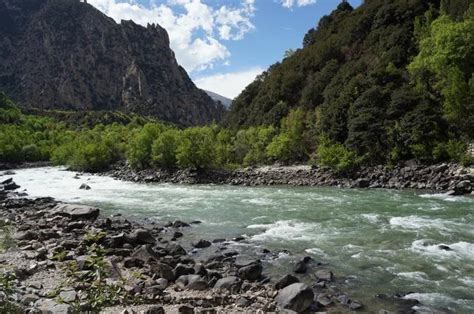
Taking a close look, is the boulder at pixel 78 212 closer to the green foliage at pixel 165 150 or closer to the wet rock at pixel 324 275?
the wet rock at pixel 324 275

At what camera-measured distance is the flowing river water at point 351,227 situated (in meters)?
17.3

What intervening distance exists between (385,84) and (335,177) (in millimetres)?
22146

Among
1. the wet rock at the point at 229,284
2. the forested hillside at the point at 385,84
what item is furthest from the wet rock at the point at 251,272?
the forested hillside at the point at 385,84

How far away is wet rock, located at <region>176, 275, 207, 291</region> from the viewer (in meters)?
16.9

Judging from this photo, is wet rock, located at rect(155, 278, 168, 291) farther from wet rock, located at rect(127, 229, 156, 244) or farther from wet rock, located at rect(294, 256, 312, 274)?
wet rock, located at rect(127, 229, 156, 244)

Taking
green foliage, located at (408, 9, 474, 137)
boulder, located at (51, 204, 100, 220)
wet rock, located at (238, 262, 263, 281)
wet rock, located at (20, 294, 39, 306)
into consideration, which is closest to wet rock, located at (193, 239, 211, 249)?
wet rock, located at (238, 262, 263, 281)

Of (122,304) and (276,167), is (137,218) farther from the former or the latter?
(276,167)

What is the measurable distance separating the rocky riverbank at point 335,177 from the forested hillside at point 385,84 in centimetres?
357

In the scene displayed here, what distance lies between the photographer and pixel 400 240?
920 inches

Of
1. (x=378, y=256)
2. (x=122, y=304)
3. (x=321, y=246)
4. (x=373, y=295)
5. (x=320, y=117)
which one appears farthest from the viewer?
(x=320, y=117)

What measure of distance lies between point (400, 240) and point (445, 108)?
35.9 metres

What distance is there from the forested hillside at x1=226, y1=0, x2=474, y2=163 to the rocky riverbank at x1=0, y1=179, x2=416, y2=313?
36939mm

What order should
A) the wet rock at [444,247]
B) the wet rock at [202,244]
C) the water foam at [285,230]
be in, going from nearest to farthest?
the wet rock at [444,247]
the wet rock at [202,244]
the water foam at [285,230]

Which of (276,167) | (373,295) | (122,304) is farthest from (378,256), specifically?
(276,167)
